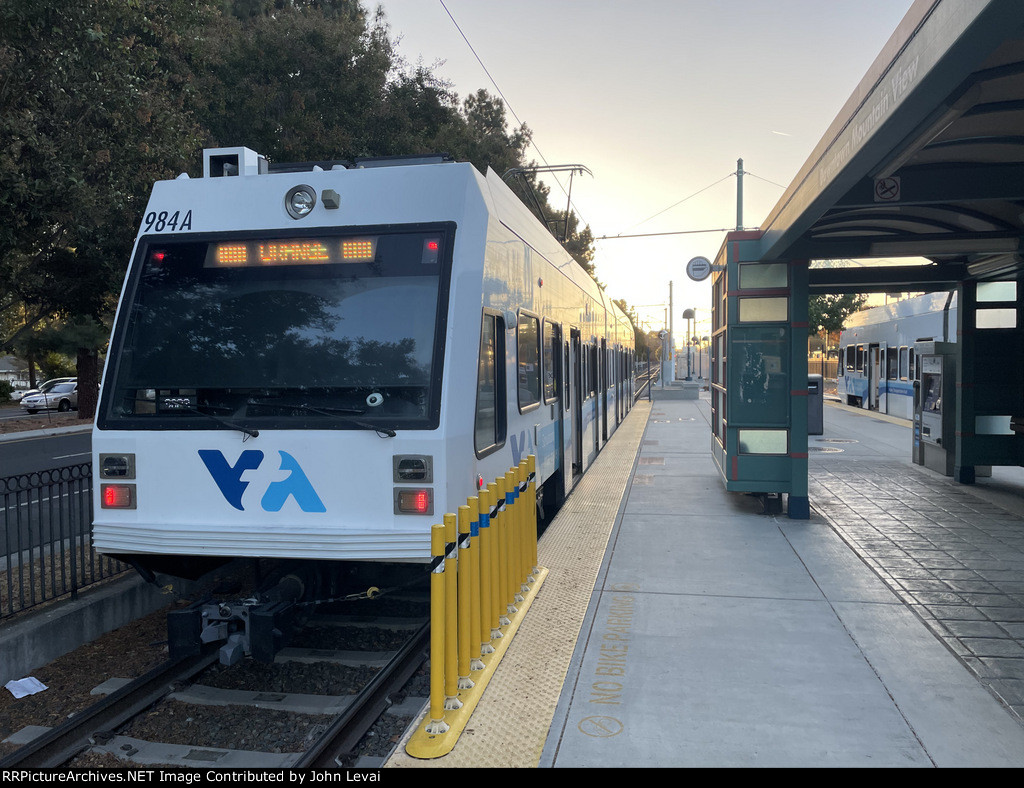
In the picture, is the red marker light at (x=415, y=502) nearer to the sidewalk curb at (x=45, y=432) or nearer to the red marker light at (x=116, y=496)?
the red marker light at (x=116, y=496)

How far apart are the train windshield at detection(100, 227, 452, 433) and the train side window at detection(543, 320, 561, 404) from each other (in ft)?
10.5

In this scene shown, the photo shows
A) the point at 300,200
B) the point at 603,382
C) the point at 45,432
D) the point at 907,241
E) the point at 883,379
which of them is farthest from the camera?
the point at 883,379

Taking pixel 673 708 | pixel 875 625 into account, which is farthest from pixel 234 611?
pixel 875 625

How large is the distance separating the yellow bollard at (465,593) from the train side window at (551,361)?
358 cm

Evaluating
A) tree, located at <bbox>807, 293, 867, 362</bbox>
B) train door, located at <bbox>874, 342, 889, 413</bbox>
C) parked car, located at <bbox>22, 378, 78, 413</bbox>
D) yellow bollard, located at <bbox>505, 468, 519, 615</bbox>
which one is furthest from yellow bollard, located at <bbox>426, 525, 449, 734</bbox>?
tree, located at <bbox>807, 293, 867, 362</bbox>

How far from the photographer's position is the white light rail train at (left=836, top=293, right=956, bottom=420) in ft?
69.8

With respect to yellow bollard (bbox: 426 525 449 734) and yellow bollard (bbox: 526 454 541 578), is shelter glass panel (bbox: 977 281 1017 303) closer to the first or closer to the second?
yellow bollard (bbox: 526 454 541 578)

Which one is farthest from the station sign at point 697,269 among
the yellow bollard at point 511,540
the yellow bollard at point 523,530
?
the yellow bollard at point 511,540

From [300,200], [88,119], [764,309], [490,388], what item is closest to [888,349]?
[764,309]

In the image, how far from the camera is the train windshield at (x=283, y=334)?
475 cm

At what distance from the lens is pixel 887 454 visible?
15047mm

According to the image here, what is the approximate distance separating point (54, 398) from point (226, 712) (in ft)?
110

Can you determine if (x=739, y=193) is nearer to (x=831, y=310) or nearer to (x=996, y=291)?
(x=996, y=291)

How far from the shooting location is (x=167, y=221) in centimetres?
525
